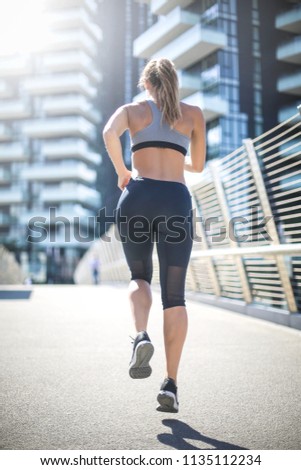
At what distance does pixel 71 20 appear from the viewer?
59750 mm

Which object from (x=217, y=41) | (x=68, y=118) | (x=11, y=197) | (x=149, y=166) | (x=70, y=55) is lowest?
(x=149, y=166)

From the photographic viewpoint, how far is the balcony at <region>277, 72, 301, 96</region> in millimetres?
25750

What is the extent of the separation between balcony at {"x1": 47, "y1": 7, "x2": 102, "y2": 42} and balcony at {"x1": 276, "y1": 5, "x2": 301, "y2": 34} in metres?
46.7

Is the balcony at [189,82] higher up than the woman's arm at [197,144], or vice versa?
the balcony at [189,82]

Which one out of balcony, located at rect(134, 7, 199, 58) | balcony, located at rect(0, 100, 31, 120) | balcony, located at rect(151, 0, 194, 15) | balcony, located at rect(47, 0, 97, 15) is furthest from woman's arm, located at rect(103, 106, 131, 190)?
balcony, located at rect(47, 0, 97, 15)

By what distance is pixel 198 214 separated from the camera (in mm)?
8102

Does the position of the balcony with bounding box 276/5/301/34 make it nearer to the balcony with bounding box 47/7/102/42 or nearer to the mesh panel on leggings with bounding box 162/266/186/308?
the mesh panel on leggings with bounding box 162/266/186/308

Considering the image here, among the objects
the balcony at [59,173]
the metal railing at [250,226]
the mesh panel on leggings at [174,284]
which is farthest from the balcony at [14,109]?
the mesh panel on leggings at [174,284]

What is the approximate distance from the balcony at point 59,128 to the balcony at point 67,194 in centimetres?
623

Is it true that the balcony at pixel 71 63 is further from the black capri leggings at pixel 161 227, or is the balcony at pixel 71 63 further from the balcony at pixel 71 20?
the black capri leggings at pixel 161 227

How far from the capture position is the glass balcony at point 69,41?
59.5 metres
